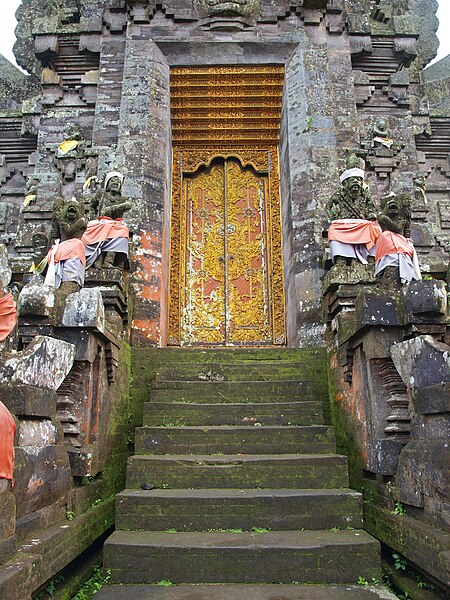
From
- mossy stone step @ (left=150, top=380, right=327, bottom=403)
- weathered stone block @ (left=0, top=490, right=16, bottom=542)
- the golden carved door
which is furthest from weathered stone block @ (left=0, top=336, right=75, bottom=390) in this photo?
the golden carved door

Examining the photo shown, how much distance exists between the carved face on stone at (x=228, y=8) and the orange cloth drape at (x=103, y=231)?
5.56 meters

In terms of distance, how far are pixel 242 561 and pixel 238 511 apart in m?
0.51

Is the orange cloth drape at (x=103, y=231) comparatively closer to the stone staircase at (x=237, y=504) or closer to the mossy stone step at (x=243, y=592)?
the stone staircase at (x=237, y=504)

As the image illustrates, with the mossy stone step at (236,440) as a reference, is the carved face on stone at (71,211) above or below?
above

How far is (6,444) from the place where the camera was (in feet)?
10.4

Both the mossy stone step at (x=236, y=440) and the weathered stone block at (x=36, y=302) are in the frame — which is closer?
the weathered stone block at (x=36, y=302)

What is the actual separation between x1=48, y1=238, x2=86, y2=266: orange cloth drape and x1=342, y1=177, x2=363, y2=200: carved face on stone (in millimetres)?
3658

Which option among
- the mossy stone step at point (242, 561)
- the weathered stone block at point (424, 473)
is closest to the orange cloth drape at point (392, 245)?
the weathered stone block at point (424, 473)

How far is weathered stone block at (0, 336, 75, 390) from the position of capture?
3.61m

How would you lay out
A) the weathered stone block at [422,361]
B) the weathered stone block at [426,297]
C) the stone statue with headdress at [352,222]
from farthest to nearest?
the stone statue with headdress at [352,222]
the weathered stone block at [426,297]
the weathered stone block at [422,361]

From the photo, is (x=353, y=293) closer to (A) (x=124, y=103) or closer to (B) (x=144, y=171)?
(B) (x=144, y=171)

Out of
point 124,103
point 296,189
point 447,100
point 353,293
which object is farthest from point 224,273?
point 447,100

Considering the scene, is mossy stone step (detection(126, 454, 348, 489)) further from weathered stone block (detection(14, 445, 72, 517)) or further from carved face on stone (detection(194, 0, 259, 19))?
carved face on stone (detection(194, 0, 259, 19))

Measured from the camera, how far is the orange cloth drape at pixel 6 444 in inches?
122
